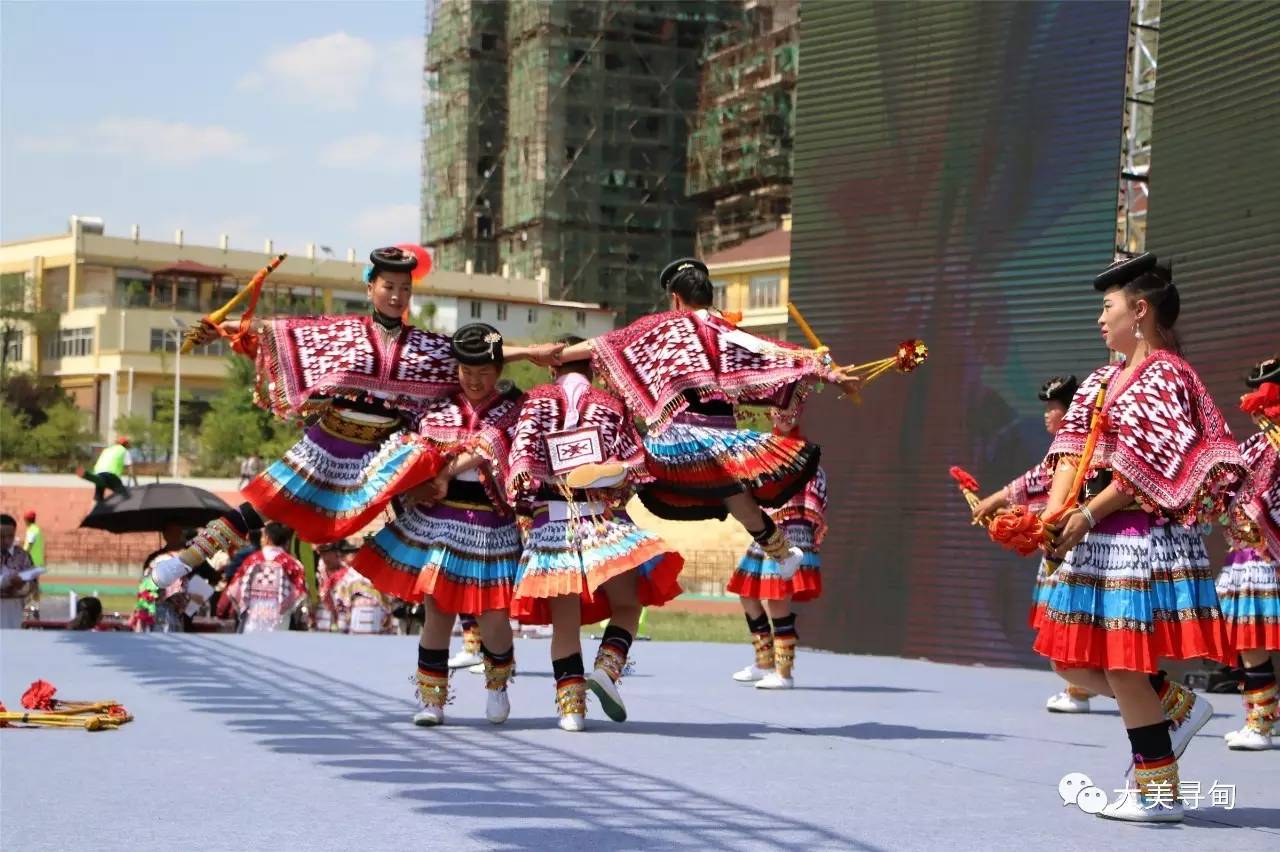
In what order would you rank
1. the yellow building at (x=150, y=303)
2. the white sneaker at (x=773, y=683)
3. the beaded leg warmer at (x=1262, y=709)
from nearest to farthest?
the beaded leg warmer at (x=1262, y=709), the white sneaker at (x=773, y=683), the yellow building at (x=150, y=303)

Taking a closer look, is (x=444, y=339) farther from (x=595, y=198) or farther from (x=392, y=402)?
(x=595, y=198)

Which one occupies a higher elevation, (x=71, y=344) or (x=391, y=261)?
(x=71, y=344)

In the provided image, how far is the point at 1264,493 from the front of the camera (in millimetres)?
7531

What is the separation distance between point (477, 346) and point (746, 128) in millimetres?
52082

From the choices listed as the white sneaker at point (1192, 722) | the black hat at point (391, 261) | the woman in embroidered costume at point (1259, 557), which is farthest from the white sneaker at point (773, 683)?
the white sneaker at point (1192, 722)

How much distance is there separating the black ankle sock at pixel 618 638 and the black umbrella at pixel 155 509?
9.64 m

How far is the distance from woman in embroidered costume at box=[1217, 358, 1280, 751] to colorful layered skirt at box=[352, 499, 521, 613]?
3.12 meters

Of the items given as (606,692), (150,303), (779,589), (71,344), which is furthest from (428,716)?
(71,344)

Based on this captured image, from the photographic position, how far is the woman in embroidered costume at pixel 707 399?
23.3ft

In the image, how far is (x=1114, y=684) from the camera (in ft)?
16.6

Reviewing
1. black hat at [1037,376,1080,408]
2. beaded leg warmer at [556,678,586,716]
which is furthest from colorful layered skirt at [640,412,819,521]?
black hat at [1037,376,1080,408]

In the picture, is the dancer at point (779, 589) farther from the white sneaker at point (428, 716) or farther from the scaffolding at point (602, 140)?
the scaffolding at point (602, 140)

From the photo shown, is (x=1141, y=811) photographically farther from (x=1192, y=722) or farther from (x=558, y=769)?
(x=558, y=769)

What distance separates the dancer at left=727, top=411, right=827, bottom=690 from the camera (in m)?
9.73
